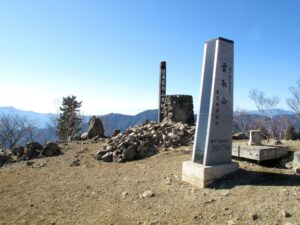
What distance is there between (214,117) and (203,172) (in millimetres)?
1144

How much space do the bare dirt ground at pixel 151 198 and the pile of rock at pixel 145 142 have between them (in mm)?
1396

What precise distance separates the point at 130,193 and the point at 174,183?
37.9 inches

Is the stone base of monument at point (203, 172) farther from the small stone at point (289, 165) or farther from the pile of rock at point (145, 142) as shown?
the pile of rock at point (145, 142)

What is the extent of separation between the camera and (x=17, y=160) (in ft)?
38.1

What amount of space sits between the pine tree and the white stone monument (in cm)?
2287

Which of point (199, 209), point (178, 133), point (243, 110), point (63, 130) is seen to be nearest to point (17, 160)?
point (178, 133)

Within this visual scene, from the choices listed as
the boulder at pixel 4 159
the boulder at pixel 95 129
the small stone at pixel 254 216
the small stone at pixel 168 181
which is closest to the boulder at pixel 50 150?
the boulder at pixel 4 159

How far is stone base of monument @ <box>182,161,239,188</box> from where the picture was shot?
18.7ft

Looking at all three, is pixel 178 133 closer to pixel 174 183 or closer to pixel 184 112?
pixel 184 112

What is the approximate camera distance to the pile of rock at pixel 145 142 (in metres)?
9.64

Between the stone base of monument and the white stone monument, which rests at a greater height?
the white stone monument

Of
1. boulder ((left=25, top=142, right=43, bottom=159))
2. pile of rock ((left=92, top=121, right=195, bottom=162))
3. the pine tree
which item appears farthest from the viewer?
the pine tree

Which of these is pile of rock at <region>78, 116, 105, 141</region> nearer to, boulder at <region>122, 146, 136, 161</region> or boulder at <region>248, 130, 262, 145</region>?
boulder at <region>122, 146, 136, 161</region>

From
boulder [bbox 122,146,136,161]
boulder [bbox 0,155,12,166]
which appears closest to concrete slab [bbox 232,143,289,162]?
boulder [bbox 122,146,136,161]
